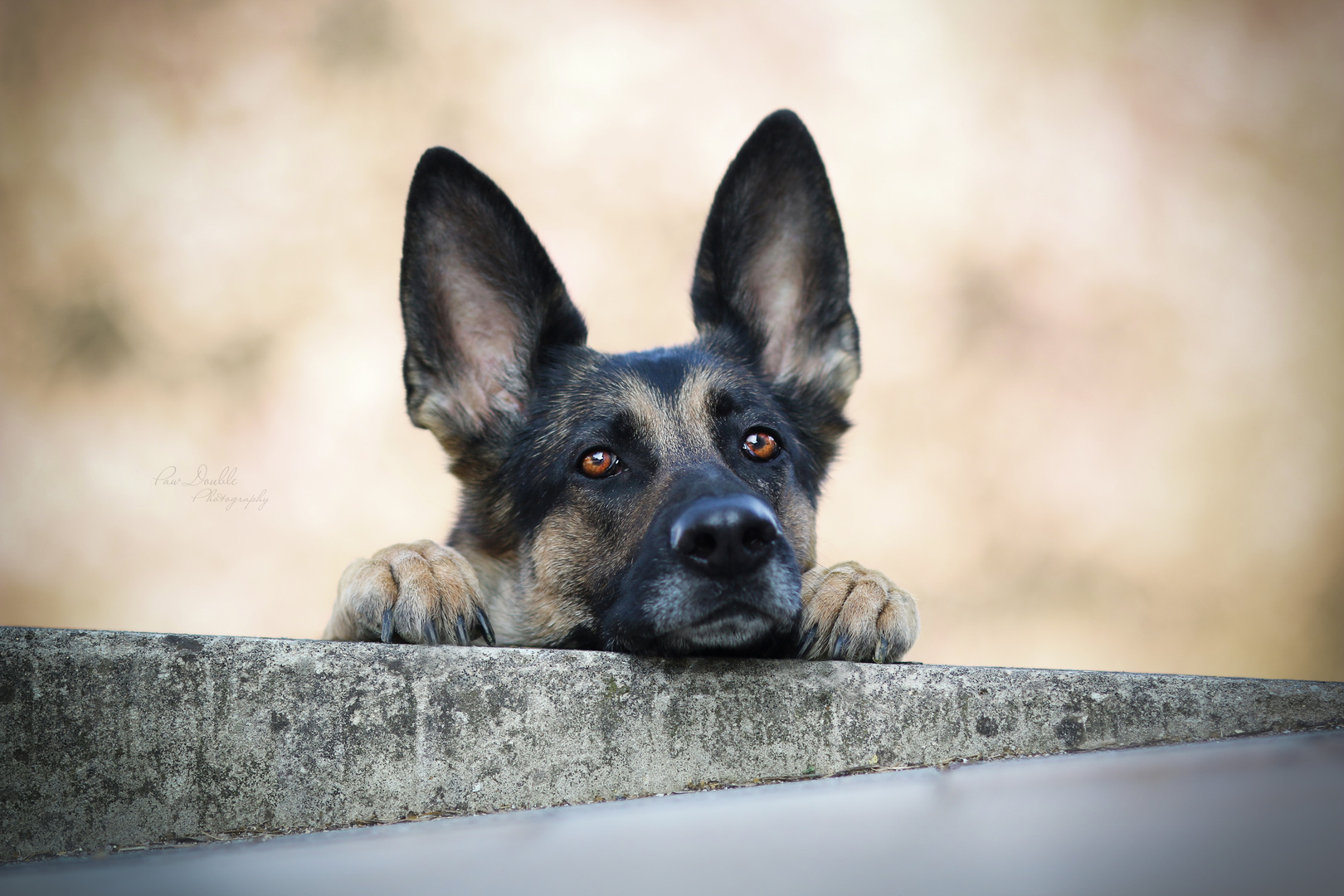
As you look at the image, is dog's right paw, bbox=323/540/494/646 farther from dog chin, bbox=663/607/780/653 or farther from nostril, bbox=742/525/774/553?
nostril, bbox=742/525/774/553

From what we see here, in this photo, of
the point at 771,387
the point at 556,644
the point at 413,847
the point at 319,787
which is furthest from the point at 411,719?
the point at 771,387

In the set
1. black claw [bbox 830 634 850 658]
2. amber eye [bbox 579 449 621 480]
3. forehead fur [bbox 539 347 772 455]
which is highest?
forehead fur [bbox 539 347 772 455]

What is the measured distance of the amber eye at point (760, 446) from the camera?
142 inches

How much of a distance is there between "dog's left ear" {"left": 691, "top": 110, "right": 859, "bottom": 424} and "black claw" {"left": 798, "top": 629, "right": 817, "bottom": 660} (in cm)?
142

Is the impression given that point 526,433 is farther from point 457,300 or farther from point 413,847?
point 413,847

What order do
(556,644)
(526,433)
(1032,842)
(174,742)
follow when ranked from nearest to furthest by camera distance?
(1032,842)
(174,742)
(556,644)
(526,433)

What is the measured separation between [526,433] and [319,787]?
202cm

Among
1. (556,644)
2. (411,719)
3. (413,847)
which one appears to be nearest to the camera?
(413,847)

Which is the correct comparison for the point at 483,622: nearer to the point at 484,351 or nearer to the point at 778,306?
the point at 484,351

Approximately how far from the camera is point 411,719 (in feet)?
7.39

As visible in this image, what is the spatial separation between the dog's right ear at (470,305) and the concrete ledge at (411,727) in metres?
1.84

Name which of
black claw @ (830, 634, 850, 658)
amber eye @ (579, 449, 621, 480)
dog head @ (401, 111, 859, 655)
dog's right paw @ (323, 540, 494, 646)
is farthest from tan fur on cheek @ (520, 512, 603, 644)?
black claw @ (830, 634, 850, 658)

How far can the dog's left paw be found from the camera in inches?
119

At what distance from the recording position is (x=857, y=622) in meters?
3.04
